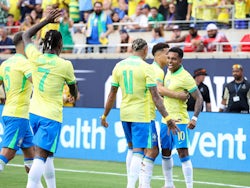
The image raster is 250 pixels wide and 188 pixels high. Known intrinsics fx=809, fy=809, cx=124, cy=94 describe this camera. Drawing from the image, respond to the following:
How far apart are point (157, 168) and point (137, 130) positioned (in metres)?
5.11

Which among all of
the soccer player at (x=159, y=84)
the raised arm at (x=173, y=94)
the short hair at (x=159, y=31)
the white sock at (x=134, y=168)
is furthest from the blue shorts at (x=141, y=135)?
the short hair at (x=159, y=31)

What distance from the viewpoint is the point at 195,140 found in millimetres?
17406

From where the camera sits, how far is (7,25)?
2691 centimetres

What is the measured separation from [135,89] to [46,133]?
1.84 meters

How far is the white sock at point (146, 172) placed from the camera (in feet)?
42.0

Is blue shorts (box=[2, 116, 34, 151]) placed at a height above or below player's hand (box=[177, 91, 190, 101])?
below

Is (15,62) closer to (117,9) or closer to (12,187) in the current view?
(12,187)

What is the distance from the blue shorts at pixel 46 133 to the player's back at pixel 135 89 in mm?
1519

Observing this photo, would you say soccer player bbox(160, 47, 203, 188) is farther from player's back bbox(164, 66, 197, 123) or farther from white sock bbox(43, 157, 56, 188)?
white sock bbox(43, 157, 56, 188)

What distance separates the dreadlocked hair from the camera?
35.2ft

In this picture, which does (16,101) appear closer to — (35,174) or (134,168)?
(35,174)

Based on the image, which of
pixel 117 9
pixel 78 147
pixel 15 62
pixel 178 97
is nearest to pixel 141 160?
pixel 178 97

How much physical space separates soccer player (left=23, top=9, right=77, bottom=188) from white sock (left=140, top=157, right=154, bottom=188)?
230 centimetres

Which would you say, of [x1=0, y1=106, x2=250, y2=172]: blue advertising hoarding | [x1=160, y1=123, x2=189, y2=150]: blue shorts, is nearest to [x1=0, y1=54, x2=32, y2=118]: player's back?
[x1=160, y1=123, x2=189, y2=150]: blue shorts
